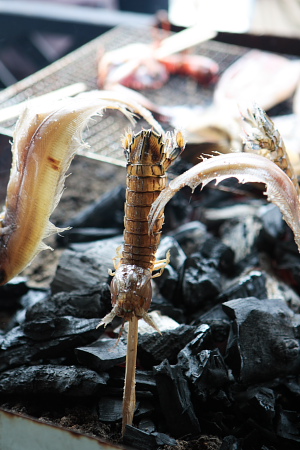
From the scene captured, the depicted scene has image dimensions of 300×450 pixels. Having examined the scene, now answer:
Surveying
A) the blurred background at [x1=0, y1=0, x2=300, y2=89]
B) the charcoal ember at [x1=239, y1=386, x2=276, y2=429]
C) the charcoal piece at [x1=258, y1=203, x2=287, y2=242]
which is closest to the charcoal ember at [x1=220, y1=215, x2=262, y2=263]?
the charcoal piece at [x1=258, y1=203, x2=287, y2=242]

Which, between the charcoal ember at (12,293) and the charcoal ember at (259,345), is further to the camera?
the charcoal ember at (12,293)

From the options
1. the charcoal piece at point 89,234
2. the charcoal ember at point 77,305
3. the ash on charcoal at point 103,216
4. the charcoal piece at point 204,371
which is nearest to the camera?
the charcoal piece at point 204,371

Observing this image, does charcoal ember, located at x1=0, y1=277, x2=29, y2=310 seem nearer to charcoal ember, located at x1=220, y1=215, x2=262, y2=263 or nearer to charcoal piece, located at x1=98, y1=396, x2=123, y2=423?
charcoal piece, located at x1=98, y1=396, x2=123, y2=423

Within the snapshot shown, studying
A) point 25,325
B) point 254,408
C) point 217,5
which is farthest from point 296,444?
point 217,5

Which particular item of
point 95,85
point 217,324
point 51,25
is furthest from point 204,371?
point 51,25

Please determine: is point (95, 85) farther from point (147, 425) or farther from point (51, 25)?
point (147, 425)

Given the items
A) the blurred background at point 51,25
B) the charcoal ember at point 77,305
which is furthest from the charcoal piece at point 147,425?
the blurred background at point 51,25

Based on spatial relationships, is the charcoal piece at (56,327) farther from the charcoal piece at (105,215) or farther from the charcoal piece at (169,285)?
the charcoal piece at (105,215)

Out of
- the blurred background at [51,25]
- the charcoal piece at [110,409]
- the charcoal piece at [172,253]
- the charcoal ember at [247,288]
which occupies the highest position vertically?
the blurred background at [51,25]
